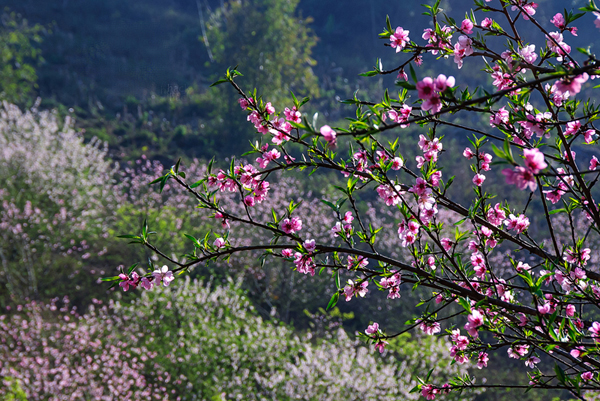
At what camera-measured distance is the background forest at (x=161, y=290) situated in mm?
4914

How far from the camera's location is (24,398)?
163 inches

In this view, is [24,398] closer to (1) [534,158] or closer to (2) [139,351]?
(2) [139,351]

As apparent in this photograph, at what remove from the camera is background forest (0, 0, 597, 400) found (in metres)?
4.91

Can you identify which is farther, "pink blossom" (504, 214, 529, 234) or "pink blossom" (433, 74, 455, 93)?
"pink blossom" (504, 214, 529, 234)

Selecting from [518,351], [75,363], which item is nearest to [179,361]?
[75,363]

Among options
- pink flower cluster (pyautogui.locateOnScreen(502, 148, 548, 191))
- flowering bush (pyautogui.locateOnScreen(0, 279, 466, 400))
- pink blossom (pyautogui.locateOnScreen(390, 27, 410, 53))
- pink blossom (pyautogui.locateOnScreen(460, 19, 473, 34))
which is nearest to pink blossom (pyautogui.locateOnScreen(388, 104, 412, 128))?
pink blossom (pyautogui.locateOnScreen(390, 27, 410, 53))

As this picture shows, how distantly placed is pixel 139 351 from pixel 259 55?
11211 mm

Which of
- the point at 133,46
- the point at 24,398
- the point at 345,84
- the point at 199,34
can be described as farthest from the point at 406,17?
the point at 24,398

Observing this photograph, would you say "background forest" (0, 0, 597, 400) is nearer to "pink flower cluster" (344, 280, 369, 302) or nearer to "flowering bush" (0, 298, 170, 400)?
"flowering bush" (0, 298, 170, 400)

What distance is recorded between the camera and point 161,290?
5684 mm

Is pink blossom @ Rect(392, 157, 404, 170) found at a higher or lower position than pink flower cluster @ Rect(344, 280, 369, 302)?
higher

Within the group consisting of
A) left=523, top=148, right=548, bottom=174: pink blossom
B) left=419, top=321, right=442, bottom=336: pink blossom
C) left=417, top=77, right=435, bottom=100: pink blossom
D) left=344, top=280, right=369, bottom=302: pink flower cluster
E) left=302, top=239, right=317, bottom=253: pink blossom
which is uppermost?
left=417, top=77, right=435, bottom=100: pink blossom

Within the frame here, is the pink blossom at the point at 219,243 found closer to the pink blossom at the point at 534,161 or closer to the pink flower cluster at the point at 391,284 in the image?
the pink flower cluster at the point at 391,284

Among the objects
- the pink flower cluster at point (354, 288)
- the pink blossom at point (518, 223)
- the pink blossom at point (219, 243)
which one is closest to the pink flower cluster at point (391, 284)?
the pink flower cluster at point (354, 288)
